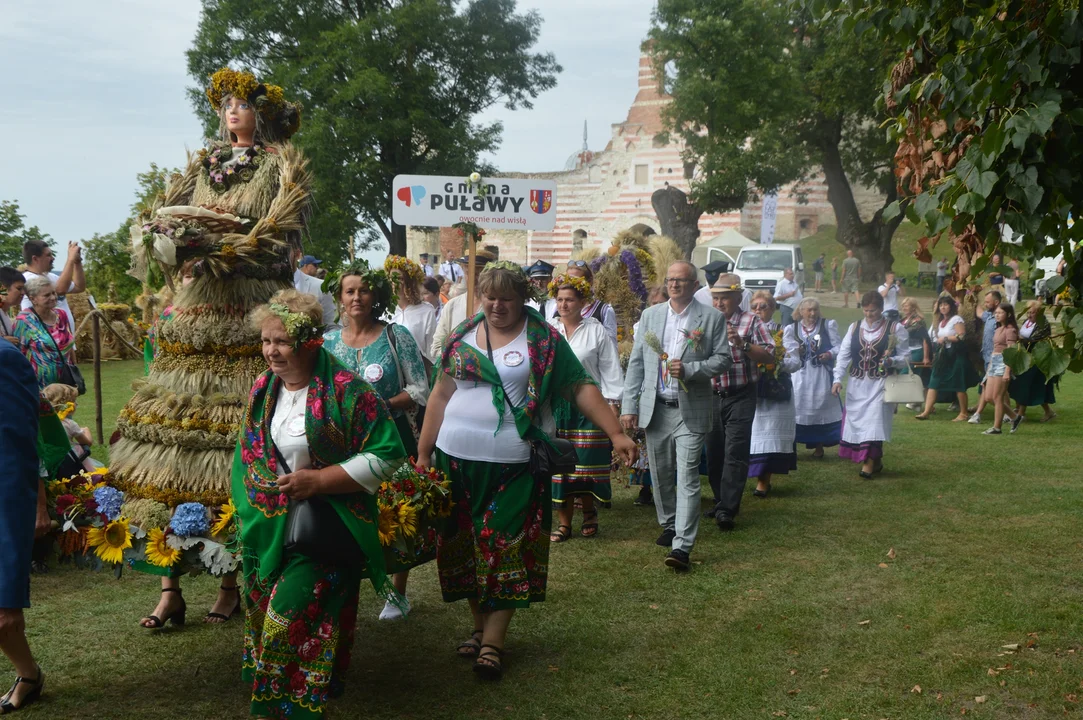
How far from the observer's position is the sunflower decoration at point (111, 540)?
476 cm

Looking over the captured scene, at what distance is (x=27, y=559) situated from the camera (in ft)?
13.7

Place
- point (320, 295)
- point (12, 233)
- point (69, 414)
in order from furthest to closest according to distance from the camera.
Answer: point (12, 233)
point (69, 414)
point (320, 295)

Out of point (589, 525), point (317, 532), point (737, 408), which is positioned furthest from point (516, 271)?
point (737, 408)

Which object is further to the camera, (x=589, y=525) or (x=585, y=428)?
(x=589, y=525)

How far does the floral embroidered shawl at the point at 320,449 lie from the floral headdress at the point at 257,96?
2514 millimetres

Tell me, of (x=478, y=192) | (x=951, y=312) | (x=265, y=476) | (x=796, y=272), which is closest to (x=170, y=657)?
(x=265, y=476)

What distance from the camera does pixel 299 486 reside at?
407 cm

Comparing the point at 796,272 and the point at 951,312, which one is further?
the point at 796,272

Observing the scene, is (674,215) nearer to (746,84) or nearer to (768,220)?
(746,84)

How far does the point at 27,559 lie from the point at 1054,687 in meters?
4.68

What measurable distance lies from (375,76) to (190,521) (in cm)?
2900

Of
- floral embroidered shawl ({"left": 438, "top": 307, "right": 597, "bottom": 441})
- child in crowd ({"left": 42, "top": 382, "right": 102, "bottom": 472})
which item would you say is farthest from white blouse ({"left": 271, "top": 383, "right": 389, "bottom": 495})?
child in crowd ({"left": 42, "top": 382, "right": 102, "bottom": 472})

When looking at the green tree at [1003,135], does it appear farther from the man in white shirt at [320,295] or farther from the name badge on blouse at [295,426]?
the man in white shirt at [320,295]

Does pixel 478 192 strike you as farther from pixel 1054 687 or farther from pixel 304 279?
pixel 1054 687
